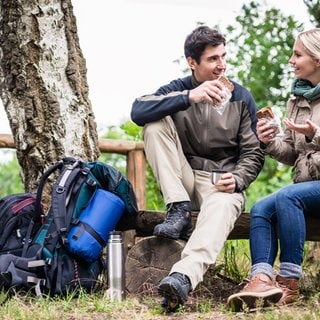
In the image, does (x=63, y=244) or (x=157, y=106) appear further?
(x=157, y=106)

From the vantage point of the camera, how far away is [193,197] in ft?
17.5

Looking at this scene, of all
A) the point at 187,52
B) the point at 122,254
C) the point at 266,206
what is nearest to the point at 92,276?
the point at 122,254

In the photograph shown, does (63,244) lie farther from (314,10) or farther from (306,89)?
(314,10)

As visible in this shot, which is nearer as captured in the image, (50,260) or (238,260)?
(50,260)

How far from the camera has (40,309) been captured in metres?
4.54

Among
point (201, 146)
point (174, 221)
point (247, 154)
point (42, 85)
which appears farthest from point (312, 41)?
point (42, 85)

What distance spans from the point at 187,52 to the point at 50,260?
1537 mm

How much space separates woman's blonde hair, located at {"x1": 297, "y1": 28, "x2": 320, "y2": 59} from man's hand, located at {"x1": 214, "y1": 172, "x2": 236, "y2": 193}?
2.73 feet

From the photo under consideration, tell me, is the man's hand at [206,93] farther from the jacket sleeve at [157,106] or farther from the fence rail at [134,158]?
the fence rail at [134,158]

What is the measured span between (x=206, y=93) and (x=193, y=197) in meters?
0.69

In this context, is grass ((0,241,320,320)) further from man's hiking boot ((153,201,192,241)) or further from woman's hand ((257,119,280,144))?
woman's hand ((257,119,280,144))

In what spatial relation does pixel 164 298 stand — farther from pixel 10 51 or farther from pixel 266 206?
pixel 10 51

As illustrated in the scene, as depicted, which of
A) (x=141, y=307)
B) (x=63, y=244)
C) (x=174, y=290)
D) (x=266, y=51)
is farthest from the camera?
(x=266, y=51)

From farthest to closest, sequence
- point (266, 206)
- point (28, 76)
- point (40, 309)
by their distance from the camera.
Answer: point (28, 76), point (266, 206), point (40, 309)
